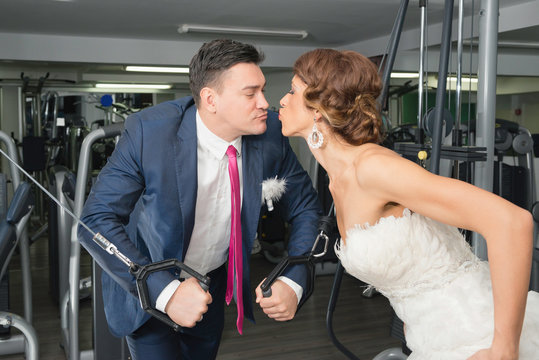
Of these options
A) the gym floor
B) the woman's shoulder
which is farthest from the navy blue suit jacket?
the gym floor

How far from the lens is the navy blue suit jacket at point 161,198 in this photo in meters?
1.61

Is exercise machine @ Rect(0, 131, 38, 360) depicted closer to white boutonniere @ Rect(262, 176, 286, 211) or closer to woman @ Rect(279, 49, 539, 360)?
white boutonniere @ Rect(262, 176, 286, 211)

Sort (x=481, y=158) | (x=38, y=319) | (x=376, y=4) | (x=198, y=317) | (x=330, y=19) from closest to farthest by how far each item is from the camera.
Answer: (x=198, y=317) → (x=481, y=158) → (x=38, y=319) → (x=376, y=4) → (x=330, y=19)

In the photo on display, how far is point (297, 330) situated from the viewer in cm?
402

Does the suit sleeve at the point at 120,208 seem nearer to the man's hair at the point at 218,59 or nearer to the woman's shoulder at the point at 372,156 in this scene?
the man's hair at the point at 218,59

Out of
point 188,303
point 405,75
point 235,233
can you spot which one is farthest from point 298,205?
point 405,75

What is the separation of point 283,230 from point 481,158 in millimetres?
4036

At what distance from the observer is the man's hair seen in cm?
173

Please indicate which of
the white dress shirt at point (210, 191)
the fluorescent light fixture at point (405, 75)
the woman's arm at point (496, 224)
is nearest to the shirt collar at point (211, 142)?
the white dress shirt at point (210, 191)

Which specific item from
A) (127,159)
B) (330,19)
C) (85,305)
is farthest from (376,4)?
(127,159)

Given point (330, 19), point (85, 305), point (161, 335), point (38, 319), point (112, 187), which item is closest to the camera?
point (112, 187)

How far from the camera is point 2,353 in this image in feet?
11.7

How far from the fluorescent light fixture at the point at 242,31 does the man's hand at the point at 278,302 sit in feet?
16.1

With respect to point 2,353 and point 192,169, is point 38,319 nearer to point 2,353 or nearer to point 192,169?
point 2,353
